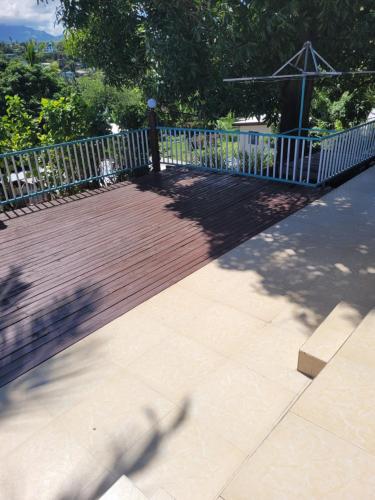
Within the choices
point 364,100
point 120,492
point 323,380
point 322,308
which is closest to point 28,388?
point 120,492

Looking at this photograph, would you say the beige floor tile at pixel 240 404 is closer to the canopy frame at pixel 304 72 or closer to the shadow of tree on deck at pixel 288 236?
the shadow of tree on deck at pixel 288 236

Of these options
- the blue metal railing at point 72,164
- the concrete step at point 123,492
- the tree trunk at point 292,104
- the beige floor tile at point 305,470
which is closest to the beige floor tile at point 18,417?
the concrete step at point 123,492

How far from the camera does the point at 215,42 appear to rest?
705 cm

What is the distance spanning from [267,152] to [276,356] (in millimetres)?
5046

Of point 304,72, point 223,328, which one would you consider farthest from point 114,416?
point 304,72

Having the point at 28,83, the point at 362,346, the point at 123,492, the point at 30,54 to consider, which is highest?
the point at 30,54

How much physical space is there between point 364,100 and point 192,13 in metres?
8.64

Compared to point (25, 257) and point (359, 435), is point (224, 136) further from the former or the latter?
point (359, 435)

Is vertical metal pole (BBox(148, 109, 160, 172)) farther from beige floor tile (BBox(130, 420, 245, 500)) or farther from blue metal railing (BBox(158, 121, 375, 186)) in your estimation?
beige floor tile (BBox(130, 420, 245, 500))

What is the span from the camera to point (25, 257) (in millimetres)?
4352

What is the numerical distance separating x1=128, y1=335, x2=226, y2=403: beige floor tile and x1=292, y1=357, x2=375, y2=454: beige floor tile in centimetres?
77

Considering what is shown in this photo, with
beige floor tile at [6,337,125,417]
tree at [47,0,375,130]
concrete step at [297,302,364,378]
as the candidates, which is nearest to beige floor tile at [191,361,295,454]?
concrete step at [297,302,364,378]

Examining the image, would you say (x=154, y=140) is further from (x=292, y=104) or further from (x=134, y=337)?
(x=134, y=337)

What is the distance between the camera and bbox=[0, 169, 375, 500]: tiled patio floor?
6.39 ft
